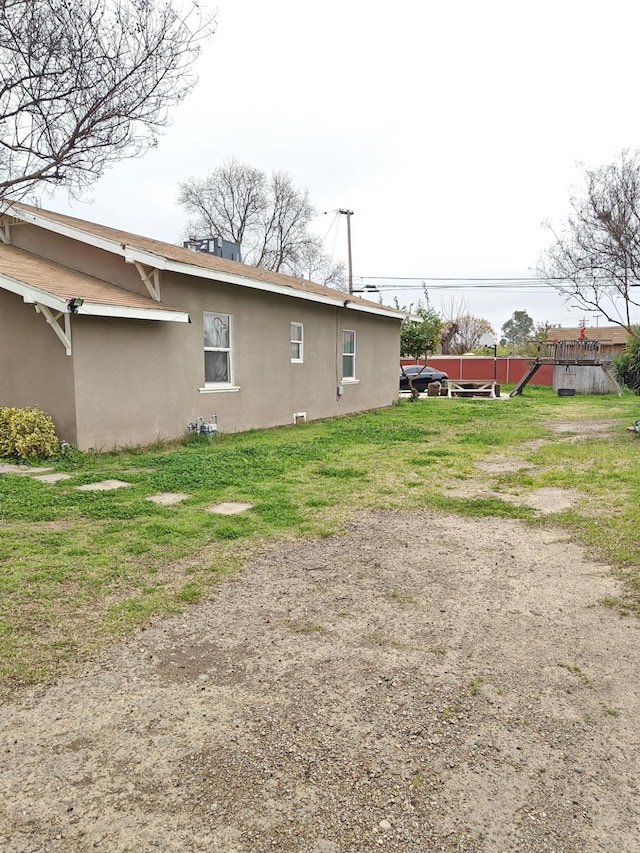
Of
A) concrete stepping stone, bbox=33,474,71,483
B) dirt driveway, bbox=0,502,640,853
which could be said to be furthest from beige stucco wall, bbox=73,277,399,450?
dirt driveway, bbox=0,502,640,853

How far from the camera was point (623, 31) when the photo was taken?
9.02 metres

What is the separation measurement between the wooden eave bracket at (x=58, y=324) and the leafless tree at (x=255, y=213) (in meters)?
31.9

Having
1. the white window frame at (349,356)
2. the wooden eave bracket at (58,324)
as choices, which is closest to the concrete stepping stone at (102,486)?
the wooden eave bracket at (58,324)

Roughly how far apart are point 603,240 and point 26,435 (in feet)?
36.0

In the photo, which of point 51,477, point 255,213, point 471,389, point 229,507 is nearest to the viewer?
point 229,507

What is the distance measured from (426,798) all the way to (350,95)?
507 inches

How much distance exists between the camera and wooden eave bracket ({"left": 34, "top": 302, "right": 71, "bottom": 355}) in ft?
26.9

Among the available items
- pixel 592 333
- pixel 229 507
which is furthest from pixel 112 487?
pixel 592 333

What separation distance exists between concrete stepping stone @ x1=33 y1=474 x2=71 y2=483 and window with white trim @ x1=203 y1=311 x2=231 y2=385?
161 inches

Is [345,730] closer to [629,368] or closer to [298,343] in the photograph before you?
[298,343]

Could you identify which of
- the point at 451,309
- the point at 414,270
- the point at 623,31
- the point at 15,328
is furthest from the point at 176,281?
the point at 451,309

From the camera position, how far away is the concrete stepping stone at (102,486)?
21.8 feet

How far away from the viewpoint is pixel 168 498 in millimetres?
6371

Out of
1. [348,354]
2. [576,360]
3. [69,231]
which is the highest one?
[69,231]
